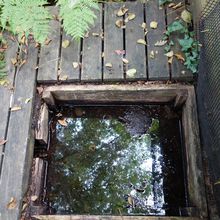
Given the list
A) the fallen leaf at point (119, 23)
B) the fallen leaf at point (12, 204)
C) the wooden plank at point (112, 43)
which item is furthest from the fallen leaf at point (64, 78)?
the fallen leaf at point (12, 204)

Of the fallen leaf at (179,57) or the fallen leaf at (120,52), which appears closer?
the fallen leaf at (179,57)

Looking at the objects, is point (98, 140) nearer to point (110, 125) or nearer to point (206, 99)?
point (110, 125)

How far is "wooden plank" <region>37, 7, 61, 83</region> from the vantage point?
3.15 metres

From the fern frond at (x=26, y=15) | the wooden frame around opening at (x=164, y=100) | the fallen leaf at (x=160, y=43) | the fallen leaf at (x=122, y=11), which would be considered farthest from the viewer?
the fallen leaf at (x=122, y=11)

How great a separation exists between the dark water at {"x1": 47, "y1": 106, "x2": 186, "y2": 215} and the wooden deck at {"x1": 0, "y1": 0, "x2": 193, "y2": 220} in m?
0.39

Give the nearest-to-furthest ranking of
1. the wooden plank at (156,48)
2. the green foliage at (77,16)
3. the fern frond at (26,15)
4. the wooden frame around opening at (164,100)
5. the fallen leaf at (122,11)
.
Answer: the wooden frame around opening at (164,100) → the green foliage at (77,16) → the fern frond at (26,15) → the wooden plank at (156,48) → the fallen leaf at (122,11)

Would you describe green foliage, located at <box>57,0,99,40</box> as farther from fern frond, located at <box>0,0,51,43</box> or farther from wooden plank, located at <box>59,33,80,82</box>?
wooden plank, located at <box>59,33,80,82</box>

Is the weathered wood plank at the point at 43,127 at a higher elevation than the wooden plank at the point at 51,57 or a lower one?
lower

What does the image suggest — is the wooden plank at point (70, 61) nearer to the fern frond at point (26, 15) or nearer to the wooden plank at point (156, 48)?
the fern frond at point (26, 15)

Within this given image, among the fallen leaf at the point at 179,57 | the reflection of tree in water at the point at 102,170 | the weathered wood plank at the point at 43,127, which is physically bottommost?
the reflection of tree in water at the point at 102,170

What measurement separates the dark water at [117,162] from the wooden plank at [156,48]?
1.37ft

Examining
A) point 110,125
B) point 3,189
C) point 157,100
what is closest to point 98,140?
point 110,125

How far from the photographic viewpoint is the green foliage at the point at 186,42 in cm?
301

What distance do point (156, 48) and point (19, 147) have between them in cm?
159
